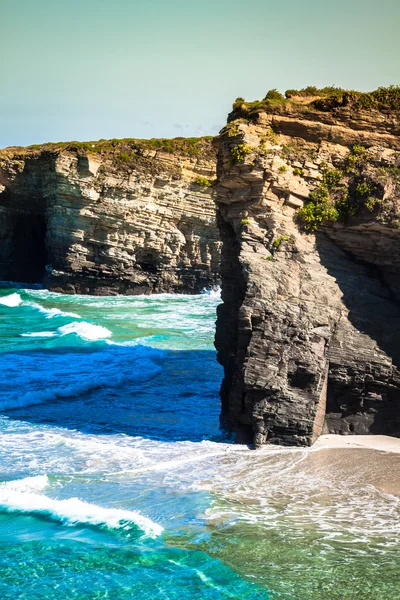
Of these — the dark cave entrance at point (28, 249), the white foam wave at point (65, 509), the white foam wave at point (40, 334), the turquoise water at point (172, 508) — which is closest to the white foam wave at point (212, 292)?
the dark cave entrance at point (28, 249)

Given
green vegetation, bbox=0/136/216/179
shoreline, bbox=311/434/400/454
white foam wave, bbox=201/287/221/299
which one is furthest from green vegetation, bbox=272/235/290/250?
white foam wave, bbox=201/287/221/299

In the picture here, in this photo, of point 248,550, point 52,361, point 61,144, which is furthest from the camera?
point 61,144

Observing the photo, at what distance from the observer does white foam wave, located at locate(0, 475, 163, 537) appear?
35.6 feet

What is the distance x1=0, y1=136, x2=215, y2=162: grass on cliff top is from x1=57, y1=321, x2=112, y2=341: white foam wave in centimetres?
1918

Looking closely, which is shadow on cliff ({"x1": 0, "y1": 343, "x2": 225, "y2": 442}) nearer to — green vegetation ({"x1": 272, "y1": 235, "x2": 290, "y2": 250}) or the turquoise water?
the turquoise water

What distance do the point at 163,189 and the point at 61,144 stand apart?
30.9 feet

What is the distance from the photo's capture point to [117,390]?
2147 centimetres

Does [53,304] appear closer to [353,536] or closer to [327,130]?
[327,130]

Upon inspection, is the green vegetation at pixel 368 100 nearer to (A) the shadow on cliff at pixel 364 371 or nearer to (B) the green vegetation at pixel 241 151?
(B) the green vegetation at pixel 241 151

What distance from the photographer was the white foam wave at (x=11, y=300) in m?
45.0

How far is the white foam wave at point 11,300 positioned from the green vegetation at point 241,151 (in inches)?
1258

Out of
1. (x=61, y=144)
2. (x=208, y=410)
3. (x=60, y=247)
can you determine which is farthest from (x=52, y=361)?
(x=61, y=144)

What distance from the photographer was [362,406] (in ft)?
48.4

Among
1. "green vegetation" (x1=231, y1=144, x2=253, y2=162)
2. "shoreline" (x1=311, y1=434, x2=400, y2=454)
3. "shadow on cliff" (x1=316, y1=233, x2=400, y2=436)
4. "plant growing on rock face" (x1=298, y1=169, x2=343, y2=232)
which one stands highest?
"green vegetation" (x1=231, y1=144, x2=253, y2=162)
